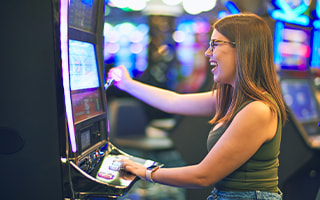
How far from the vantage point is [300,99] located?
3479mm

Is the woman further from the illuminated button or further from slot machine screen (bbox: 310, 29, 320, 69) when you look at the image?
slot machine screen (bbox: 310, 29, 320, 69)

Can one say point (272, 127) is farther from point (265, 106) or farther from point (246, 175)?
point (246, 175)

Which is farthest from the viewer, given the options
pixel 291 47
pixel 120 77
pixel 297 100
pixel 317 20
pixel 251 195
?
pixel 317 20

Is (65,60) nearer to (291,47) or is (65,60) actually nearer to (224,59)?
(224,59)

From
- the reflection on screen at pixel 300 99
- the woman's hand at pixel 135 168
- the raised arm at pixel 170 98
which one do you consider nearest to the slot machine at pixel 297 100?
the reflection on screen at pixel 300 99

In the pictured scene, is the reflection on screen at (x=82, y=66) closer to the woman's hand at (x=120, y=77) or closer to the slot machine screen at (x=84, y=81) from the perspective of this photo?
the slot machine screen at (x=84, y=81)

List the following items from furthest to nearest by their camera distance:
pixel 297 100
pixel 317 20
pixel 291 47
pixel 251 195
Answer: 1. pixel 317 20
2. pixel 291 47
3. pixel 297 100
4. pixel 251 195

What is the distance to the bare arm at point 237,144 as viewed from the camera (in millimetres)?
1231

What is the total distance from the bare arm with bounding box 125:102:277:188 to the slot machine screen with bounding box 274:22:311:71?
245 centimetres

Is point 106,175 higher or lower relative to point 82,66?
lower

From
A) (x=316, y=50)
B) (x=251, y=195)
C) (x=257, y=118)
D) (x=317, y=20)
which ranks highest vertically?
(x=317, y=20)

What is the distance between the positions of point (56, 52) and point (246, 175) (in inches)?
32.6

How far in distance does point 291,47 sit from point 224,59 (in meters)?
2.62

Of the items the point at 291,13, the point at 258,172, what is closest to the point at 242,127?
the point at 258,172
